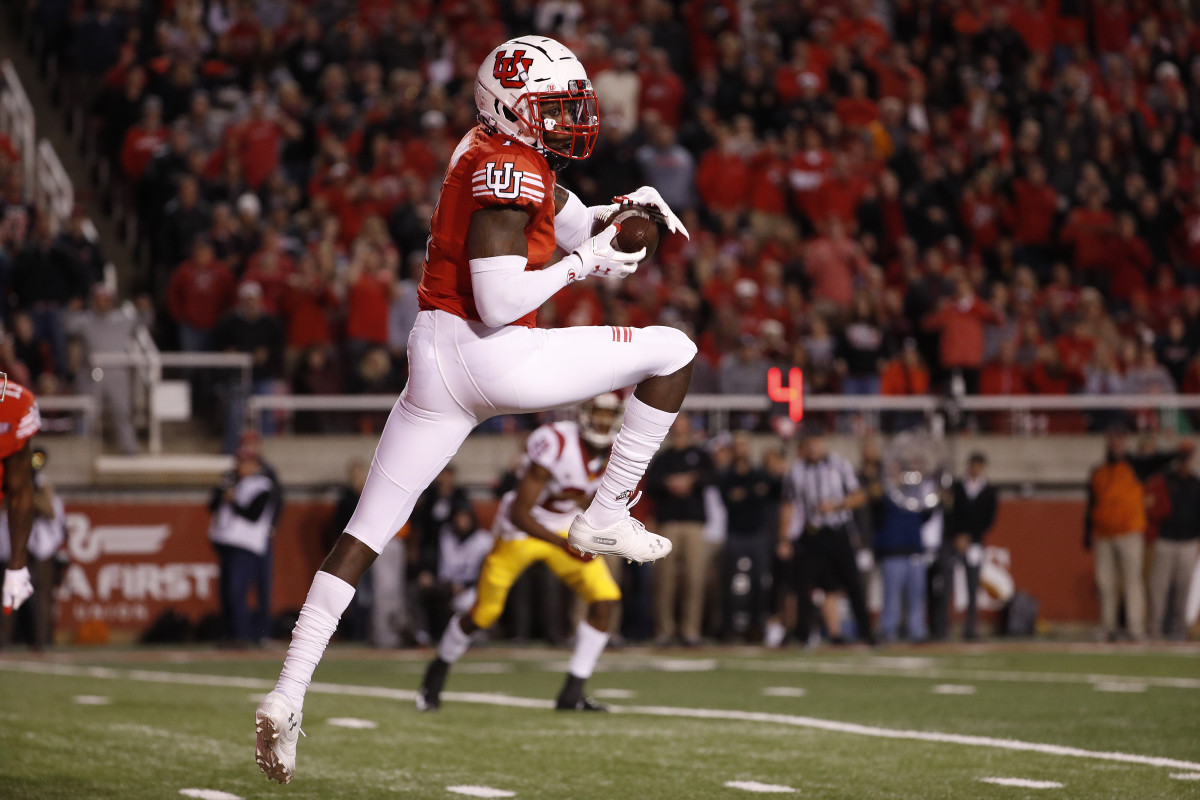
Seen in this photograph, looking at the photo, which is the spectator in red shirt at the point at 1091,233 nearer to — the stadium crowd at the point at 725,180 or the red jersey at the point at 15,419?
the stadium crowd at the point at 725,180

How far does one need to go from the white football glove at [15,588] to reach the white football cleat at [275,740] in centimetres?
174

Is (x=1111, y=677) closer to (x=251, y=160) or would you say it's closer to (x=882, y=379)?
(x=882, y=379)

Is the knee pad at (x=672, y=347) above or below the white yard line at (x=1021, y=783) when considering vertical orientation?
above

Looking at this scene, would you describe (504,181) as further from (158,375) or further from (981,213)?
(981,213)

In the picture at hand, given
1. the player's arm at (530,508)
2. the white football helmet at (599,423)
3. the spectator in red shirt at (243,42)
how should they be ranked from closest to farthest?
the player's arm at (530,508) < the white football helmet at (599,423) < the spectator in red shirt at (243,42)

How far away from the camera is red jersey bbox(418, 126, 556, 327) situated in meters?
5.46

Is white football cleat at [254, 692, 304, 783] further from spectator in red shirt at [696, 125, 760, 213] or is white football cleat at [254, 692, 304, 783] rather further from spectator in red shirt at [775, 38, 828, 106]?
spectator in red shirt at [775, 38, 828, 106]

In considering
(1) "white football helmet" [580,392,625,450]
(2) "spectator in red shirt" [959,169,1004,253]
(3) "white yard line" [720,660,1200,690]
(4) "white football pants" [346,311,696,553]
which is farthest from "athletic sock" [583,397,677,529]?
(2) "spectator in red shirt" [959,169,1004,253]

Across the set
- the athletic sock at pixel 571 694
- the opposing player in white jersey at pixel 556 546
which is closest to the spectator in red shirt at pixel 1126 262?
the opposing player in white jersey at pixel 556 546

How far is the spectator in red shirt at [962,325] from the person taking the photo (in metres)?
16.3

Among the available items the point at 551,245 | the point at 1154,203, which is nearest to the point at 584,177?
the point at 1154,203

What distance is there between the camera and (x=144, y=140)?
55.6 feet

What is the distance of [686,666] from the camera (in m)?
12.6

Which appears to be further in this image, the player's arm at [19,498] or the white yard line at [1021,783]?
the player's arm at [19,498]
